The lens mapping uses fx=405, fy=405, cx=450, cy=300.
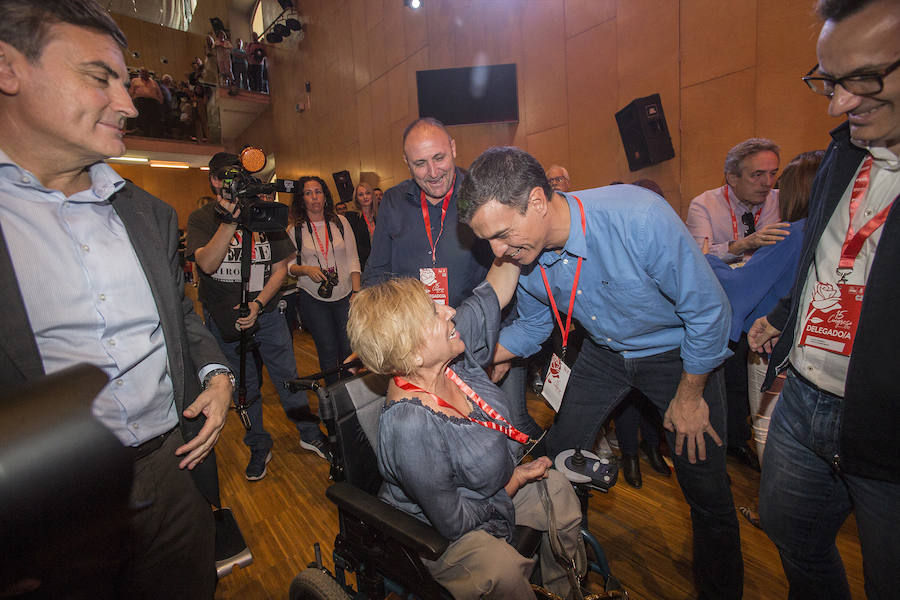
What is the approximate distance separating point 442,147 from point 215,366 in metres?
1.43

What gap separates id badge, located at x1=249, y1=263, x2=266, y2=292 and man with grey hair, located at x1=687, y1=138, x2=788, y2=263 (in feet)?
9.12

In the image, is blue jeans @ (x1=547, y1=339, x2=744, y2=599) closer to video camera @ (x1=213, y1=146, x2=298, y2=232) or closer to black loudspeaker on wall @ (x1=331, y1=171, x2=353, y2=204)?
video camera @ (x1=213, y1=146, x2=298, y2=232)

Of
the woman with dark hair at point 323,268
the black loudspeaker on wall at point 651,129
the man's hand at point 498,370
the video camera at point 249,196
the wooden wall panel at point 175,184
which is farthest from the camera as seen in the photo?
the wooden wall panel at point 175,184

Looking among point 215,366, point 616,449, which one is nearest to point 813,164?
point 616,449

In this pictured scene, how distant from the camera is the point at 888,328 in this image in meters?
0.87

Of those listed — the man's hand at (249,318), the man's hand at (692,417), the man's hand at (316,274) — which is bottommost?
the man's hand at (692,417)

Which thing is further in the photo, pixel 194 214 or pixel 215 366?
pixel 194 214

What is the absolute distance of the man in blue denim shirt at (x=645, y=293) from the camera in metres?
1.29

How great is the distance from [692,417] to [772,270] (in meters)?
0.86

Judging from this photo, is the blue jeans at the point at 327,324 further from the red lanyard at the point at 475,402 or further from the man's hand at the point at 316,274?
the red lanyard at the point at 475,402

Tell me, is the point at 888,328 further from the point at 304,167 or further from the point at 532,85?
the point at 304,167

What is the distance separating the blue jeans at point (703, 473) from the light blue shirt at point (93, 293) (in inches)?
59.4

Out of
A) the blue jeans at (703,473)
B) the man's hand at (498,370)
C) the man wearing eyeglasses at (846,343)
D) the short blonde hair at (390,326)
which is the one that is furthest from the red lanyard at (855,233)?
the man's hand at (498,370)

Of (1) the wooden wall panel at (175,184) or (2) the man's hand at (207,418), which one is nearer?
(2) the man's hand at (207,418)
